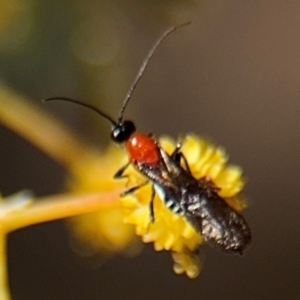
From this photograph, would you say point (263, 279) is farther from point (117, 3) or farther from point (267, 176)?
point (117, 3)

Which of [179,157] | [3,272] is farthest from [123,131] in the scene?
[3,272]

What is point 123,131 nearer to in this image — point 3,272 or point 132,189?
point 132,189

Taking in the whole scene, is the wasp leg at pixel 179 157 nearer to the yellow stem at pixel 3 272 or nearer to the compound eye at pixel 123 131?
the compound eye at pixel 123 131

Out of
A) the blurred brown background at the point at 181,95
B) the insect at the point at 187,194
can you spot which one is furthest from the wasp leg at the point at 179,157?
the blurred brown background at the point at 181,95

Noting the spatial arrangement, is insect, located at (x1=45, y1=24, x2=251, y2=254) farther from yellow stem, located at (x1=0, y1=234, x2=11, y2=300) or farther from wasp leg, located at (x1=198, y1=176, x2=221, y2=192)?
yellow stem, located at (x1=0, y1=234, x2=11, y2=300)

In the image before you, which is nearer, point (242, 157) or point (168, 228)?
point (168, 228)

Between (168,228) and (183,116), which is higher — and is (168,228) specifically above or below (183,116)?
below

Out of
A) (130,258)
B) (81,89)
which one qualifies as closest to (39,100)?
(81,89)
